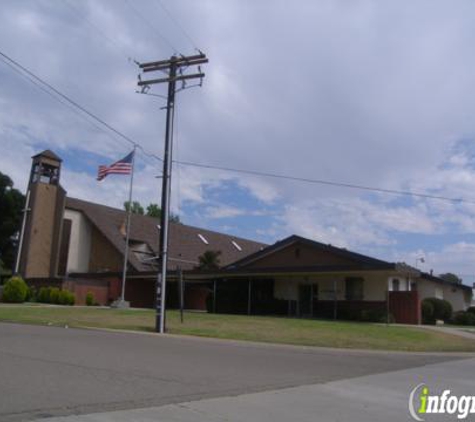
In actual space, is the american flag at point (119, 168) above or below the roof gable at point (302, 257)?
above

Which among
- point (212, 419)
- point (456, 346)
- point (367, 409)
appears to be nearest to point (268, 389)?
point (367, 409)

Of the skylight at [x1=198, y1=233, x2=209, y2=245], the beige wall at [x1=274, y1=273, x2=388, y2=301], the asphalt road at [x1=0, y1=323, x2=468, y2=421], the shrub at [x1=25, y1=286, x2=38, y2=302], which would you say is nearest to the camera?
the asphalt road at [x1=0, y1=323, x2=468, y2=421]

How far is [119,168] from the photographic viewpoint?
1458 inches

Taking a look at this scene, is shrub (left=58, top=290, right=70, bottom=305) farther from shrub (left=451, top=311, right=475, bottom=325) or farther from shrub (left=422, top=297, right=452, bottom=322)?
shrub (left=451, top=311, right=475, bottom=325)

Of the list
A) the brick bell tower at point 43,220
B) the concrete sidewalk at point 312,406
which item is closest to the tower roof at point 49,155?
the brick bell tower at point 43,220

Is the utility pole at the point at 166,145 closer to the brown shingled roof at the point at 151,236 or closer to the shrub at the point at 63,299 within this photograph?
the shrub at the point at 63,299

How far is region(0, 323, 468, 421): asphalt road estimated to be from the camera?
8469 millimetres

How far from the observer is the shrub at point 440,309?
3688 cm

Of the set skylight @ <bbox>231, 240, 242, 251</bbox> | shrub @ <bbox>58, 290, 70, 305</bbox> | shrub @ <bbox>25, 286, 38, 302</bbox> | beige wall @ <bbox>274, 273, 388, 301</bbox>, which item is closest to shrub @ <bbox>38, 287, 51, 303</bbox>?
shrub @ <bbox>25, 286, 38, 302</bbox>

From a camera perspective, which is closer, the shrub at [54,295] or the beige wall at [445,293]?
the shrub at [54,295]

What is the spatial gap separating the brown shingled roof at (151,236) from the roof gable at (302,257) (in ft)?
35.9

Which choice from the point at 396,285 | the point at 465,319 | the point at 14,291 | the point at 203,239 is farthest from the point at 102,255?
the point at 465,319

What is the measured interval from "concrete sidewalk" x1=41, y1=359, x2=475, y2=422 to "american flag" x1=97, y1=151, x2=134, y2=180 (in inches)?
1063

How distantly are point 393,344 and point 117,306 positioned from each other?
2250 centimetres
